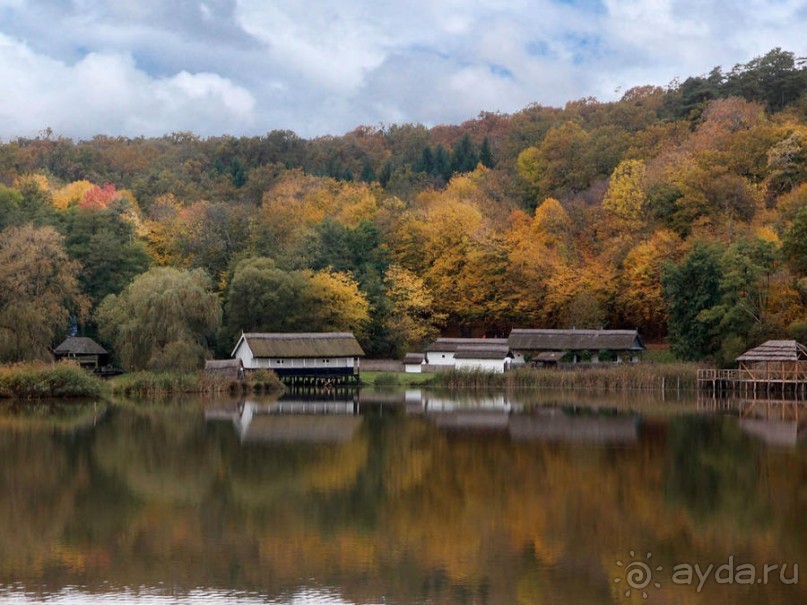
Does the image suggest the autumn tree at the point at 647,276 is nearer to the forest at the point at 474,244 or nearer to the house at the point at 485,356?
the forest at the point at 474,244

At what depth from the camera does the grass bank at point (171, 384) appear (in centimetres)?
4259

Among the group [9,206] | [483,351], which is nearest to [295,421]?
[483,351]

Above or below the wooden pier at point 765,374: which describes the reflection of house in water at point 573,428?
below

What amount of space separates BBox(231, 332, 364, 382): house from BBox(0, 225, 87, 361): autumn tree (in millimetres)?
8244

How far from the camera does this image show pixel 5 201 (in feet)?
194

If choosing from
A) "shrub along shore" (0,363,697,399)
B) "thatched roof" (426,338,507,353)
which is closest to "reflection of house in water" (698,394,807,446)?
"shrub along shore" (0,363,697,399)

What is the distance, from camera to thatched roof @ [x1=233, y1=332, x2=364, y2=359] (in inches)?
1945

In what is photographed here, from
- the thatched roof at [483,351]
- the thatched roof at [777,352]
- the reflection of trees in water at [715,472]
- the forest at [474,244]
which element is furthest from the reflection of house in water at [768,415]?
the thatched roof at [483,351]

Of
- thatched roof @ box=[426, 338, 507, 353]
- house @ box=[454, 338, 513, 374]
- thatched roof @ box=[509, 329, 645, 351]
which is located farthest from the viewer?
thatched roof @ box=[426, 338, 507, 353]

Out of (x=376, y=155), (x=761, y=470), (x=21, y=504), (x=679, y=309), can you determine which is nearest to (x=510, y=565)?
(x=21, y=504)

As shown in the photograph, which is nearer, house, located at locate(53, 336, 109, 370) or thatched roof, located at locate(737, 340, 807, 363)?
thatched roof, located at locate(737, 340, 807, 363)

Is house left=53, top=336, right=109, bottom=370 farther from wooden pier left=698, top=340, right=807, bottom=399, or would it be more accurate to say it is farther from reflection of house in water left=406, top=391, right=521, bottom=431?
wooden pier left=698, top=340, right=807, bottom=399

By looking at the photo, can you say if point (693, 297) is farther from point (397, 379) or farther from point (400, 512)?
point (400, 512)

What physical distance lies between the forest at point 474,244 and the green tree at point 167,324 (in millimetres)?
96
